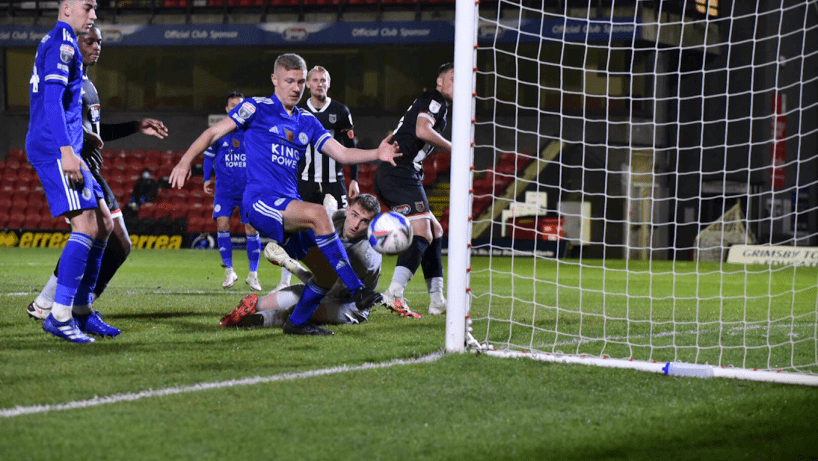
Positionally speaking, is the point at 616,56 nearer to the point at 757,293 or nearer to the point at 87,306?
the point at 757,293

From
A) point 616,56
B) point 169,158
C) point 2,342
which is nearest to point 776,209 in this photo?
point 616,56

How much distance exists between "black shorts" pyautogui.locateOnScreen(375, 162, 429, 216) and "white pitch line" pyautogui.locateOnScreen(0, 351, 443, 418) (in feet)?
8.00

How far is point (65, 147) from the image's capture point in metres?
4.71

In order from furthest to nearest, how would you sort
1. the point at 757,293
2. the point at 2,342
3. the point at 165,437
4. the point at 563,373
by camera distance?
1. the point at 757,293
2. the point at 2,342
3. the point at 563,373
4. the point at 165,437

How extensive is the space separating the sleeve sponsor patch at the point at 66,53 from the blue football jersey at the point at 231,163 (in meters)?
4.42

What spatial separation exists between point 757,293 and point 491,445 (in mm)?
8238

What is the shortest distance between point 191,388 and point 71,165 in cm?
171

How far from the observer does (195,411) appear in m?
3.20

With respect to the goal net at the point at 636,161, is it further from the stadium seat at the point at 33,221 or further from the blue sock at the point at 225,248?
the stadium seat at the point at 33,221

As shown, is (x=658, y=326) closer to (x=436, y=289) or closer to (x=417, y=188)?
(x=436, y=289)

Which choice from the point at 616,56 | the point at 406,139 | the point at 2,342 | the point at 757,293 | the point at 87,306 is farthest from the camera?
the point at 616,56

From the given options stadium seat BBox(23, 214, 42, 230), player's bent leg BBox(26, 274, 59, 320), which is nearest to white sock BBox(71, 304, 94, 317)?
player's bent leg BBox(26, 274, 59, 320)

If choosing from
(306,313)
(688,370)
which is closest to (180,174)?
(306,313)

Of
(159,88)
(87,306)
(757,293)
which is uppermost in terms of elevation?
(159,88)
